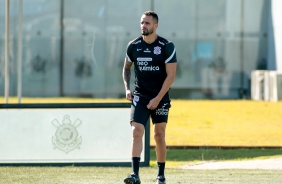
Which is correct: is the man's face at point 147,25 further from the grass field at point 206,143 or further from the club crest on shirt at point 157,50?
the grass field at point 206,143

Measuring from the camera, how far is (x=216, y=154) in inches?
708

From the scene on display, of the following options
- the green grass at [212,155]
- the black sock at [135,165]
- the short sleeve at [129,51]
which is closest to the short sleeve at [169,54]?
the short sleeve at [129,51]

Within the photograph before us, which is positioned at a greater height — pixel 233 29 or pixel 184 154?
pixel 233 29

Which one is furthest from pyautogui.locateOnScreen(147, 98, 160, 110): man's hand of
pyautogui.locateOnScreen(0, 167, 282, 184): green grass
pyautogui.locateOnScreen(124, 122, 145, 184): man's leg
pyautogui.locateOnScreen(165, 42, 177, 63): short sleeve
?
pyautogui.locateOnScreen(0, 167, 282, 184): green grass

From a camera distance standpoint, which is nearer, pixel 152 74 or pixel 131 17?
pixel 152 74

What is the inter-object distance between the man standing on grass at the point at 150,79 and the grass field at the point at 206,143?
3.43ft

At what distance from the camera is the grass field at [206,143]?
39.3 ft

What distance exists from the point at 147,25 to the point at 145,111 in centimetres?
95

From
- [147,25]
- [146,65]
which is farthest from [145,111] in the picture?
[147,25]

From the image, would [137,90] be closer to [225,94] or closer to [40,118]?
[40,118]

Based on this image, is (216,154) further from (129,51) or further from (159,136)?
(129,51)

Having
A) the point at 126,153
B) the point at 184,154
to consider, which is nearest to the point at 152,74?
the point at 126,153

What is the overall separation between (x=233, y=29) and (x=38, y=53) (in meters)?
7.39

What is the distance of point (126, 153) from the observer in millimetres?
14375
